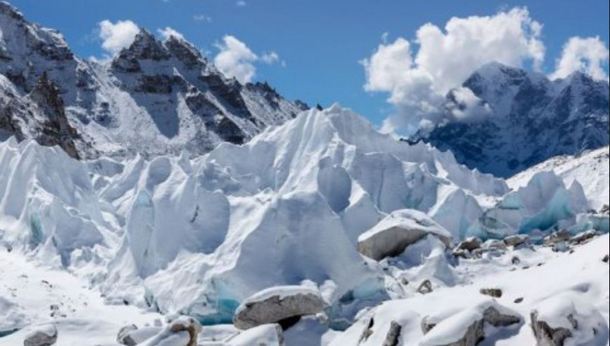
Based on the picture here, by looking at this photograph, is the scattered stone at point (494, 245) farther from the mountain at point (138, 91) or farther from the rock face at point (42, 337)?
the mountain at point (138, 91)

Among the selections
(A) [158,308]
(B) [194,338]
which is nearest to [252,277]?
(A) [158,308]

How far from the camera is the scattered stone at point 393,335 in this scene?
594 inches

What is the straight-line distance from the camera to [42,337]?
1808cm

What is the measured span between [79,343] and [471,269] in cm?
1661

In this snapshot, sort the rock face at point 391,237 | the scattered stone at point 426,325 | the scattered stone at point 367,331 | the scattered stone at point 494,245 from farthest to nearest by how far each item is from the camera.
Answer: the scattered stone at point 494,245 < the rock face at point 391,237 < the scattered stone at point 367,331 < the scattered stone at point 426,325

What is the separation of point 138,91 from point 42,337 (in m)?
138

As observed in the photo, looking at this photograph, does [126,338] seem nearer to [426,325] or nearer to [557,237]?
[426,325]

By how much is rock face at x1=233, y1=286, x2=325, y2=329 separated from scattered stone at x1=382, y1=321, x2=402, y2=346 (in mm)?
4031

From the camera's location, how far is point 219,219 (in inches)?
1113

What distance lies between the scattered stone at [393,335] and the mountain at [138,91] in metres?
104

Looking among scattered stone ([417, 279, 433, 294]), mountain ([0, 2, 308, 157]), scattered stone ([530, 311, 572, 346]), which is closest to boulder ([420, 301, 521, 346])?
scattered stone ([530, 311, 572, 346])

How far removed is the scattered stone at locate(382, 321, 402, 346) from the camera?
49.5 feet

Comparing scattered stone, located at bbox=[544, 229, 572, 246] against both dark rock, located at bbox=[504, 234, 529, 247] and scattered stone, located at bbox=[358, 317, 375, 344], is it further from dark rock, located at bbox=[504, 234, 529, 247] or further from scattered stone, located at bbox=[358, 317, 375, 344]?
scattered stone, located at bbox=[358, 317, 375, 344]

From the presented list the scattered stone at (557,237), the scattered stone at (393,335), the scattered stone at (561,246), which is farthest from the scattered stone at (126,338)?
the scattered stone at (557,237)
